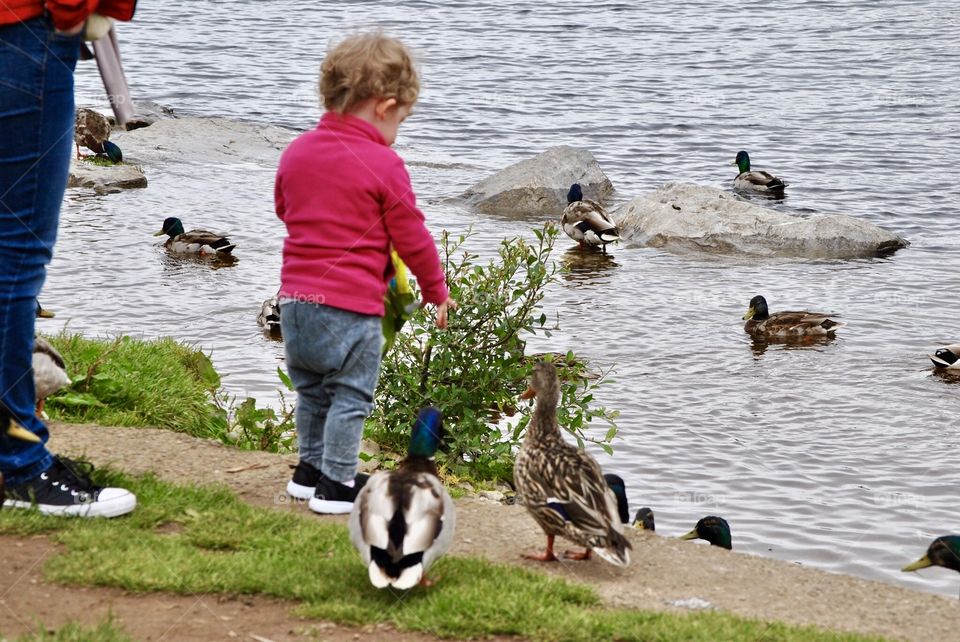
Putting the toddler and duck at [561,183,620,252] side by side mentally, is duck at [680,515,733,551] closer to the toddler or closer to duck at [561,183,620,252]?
the toddler

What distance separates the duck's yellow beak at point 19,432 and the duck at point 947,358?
27.0 ft

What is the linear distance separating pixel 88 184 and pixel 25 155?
1312 cm

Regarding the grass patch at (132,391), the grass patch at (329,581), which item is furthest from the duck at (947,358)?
the grass patch at (329,581)

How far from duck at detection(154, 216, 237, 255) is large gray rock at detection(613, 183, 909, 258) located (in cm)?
523

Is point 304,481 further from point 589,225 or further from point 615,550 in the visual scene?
point 589,225

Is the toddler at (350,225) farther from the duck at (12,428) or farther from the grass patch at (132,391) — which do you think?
the grass patch at (132,391)

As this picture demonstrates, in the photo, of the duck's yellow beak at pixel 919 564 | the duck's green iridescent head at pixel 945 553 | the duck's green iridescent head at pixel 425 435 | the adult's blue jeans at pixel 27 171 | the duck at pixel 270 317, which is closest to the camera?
the adult's blue jeans at pixel 27 171

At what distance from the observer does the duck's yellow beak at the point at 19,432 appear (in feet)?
16.6

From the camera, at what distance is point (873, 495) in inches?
336

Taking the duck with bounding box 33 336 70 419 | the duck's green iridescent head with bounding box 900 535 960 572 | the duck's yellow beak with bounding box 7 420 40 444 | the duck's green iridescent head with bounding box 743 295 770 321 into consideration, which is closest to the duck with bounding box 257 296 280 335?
the duck's green iridescent head with bounding box 743 295 770 321

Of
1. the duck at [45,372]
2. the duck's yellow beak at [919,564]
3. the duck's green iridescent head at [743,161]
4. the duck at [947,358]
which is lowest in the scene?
the duck's yellow beak at [919,564]

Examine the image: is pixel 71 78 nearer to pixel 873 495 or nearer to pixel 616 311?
pixel 873 495

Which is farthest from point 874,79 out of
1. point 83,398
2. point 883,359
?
point 83,398

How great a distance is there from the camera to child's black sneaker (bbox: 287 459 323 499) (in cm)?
610
